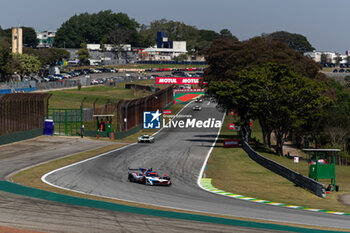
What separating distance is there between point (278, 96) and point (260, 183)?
902 inches

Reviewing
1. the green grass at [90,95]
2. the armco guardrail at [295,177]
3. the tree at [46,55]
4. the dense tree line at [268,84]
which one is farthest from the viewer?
the tree at [46,55]

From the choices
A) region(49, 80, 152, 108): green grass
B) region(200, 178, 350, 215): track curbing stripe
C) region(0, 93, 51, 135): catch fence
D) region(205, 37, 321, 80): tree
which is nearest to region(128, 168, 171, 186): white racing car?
region(200, 178, 350, 215): track curbing stripe

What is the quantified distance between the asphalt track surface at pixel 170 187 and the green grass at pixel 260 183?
6.05 ft

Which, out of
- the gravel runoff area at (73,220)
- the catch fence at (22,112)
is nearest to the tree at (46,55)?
Result: the catch fence at (22,112)

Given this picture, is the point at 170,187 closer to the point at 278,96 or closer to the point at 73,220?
the point at 73,220

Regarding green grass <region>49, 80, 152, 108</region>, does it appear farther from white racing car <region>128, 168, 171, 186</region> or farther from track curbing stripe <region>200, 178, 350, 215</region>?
white racing car <region>128, 168, 171, 186</region>

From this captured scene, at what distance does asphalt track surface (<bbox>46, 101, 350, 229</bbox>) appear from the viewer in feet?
78.7

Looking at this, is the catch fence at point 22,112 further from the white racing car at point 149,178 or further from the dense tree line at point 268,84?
the white racing car at point 149,178

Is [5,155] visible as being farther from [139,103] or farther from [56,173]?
[139,103]

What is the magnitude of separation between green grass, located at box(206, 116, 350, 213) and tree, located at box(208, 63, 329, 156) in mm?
6033

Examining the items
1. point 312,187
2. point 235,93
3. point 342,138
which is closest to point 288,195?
point 312,187

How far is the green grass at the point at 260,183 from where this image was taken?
2980 cm

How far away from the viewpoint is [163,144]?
2514 inches

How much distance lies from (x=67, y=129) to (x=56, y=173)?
33.3 metres
